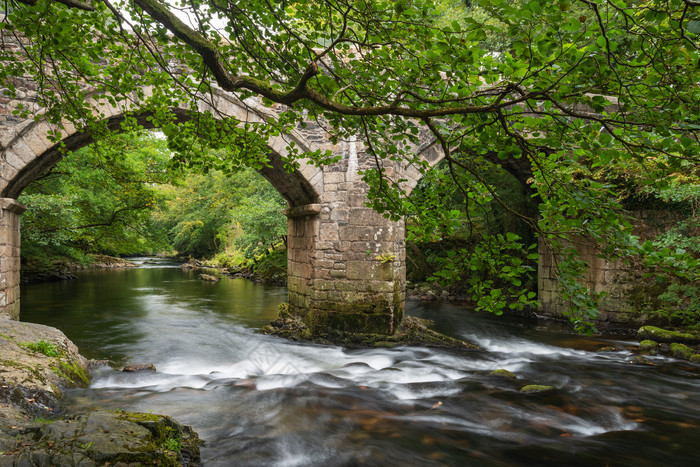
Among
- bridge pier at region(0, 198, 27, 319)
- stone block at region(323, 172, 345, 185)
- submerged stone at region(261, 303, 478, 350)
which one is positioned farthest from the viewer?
stone block at region(323, 172, 345, 185)

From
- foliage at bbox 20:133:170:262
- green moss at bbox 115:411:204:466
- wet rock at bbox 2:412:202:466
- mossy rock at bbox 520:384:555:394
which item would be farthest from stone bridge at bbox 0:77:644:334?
wet rock at bbox 2:412:202:466

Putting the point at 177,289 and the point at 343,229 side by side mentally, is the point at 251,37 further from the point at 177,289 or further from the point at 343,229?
the point at 177,289

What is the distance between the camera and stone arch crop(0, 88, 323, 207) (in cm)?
549

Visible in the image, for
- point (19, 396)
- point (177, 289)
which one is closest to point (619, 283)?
point (19, 396)

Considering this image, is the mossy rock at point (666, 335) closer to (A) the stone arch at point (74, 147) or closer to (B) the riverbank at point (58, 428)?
(A) the stone arch at point (74, 147)

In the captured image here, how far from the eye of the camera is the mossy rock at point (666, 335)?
6535mm

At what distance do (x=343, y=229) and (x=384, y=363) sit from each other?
2064mm

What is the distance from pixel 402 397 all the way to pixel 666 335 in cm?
481

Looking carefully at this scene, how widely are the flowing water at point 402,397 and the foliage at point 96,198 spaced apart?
9.88 ft

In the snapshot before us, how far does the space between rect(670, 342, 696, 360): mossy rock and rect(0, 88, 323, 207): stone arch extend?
5.68 meters

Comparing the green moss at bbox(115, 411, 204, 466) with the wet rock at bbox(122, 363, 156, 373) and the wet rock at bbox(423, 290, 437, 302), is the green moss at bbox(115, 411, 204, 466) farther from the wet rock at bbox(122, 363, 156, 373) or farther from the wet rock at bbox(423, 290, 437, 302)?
the wet rock at bbox(423, 290, 437, 302)

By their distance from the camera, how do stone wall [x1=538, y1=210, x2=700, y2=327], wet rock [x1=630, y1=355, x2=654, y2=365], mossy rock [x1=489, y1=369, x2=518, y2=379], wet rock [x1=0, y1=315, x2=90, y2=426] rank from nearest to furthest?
wet rock [x1=0, y1=315, x2=90, y2=426], mossy rock [x1=489, y1=369, x2=518, y2=379], wet rock [x1=630, y1=355, x2=654, y2=365], stone wall [x1=538, y1=210, x2=700, y2=327]

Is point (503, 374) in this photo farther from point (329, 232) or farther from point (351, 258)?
point (329, 232)

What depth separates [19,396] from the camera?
2.94m
